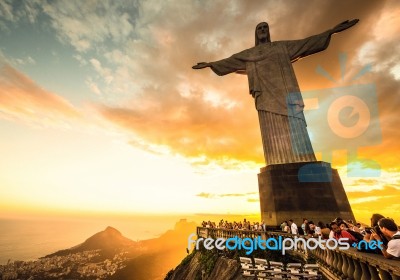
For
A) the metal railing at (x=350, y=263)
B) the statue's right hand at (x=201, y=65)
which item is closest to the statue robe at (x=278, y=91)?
the statue's right hand at (x=201, y=65)

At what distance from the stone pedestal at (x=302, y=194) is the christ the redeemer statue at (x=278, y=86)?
0.97 metres

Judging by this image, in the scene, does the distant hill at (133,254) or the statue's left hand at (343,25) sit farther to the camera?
the distant hill at (133,254)

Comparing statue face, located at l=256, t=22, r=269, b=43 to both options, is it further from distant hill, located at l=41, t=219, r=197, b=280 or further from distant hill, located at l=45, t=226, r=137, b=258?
distant hill, located at l=45, t=226, r=137, b=258

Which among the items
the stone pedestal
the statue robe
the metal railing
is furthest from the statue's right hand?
the metal railing

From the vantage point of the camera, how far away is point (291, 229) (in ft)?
33.1

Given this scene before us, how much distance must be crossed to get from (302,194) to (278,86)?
8.07 m

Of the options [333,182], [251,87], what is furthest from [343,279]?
[251,87]

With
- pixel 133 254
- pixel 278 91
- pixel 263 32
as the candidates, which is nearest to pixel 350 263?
pixel 278 91

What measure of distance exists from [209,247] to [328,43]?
17927mm

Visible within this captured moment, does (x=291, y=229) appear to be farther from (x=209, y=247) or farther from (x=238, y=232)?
(x=209, y=247)

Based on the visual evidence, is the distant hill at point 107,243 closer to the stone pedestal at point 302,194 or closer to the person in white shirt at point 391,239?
the stone pedestal at point 302,194

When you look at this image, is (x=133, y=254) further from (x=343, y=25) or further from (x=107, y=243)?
(x=343, y=25)

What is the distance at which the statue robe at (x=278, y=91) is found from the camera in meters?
13.9

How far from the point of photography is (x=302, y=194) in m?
12.0
